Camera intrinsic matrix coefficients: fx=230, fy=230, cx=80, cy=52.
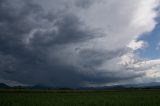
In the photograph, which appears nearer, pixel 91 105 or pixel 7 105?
pixel 7 105

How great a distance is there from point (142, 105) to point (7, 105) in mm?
19798

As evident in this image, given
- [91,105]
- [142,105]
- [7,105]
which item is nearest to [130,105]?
[142,105]

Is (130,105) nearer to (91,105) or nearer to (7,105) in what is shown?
(91,105)

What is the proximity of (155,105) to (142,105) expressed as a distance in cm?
190

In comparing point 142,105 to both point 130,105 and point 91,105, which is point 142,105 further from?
point 91,105

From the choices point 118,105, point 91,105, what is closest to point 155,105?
point 118,105

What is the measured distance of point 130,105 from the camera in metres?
34.5

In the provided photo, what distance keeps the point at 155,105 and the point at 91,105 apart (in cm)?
961

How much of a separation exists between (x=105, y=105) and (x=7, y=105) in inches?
580

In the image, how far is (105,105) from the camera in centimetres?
3572

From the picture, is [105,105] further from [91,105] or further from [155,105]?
[155,105]

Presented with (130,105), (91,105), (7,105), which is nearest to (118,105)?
(130,105)

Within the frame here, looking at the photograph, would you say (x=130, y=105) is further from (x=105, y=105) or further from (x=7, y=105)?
(x=7, y=105)

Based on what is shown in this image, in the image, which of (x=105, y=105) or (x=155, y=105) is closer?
(x=155, y=105)
